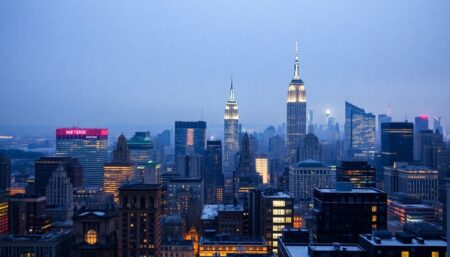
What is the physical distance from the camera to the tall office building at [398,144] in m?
76.8

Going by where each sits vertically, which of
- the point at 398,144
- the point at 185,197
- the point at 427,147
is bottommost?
the point at 185,197

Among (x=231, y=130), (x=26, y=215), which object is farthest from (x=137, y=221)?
(x=231, y=130)

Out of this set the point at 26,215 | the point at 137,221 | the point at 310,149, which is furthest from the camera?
the point at 310,149

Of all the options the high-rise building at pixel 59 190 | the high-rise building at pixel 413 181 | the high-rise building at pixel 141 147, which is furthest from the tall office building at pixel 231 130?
the high-rise building at pixel 59 190

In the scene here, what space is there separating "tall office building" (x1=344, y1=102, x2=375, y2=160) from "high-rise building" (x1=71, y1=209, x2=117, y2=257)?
60.8m

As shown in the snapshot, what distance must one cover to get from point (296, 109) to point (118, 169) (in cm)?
4847

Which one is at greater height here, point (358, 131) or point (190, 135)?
point (358, 131)

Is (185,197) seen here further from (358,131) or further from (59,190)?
(358,131)

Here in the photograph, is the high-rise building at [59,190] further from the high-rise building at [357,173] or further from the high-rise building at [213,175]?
the high-rise building at [357,173]

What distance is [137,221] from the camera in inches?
1212

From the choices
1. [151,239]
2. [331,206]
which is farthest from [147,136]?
[331,206]

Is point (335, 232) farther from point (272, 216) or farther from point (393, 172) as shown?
point (393, 172)

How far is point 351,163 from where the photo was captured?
188ft

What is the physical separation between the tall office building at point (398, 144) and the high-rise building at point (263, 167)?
14902mm
